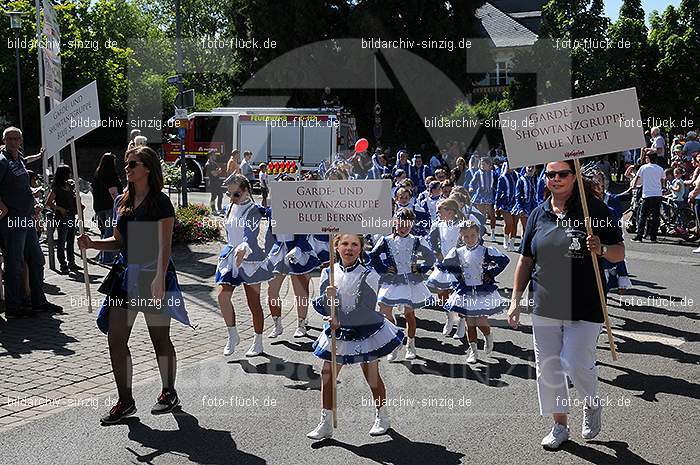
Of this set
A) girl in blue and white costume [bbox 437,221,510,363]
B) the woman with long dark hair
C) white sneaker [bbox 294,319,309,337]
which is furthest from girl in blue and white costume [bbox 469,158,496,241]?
girl in blue and white costume [bbox 437,221,510,363]

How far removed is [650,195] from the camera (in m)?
17.6

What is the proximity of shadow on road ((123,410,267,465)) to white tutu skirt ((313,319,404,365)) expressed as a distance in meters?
0.92

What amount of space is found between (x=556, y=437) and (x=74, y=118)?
5654 mm

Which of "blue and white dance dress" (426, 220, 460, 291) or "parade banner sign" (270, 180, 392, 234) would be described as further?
"blue and white dance dress" (426, 220, 460, 291)

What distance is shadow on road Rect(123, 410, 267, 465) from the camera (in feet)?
18.0

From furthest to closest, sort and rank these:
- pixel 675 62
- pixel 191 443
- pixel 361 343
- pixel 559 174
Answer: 1. pixel 675 62
2. pixel 361 343
3. pixel 559 174
4. pixel 191 443

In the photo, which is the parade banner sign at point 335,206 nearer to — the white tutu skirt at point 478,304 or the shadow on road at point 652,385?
the white tutu skirt at point 478,304

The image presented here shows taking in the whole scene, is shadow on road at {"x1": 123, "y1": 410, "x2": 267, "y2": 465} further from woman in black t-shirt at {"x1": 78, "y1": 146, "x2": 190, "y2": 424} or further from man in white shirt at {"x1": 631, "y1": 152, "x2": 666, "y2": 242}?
man in white shirt at {"x1": 631, "y1": 152, "x2": 666, "y2": 242}

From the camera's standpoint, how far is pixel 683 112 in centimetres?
3516

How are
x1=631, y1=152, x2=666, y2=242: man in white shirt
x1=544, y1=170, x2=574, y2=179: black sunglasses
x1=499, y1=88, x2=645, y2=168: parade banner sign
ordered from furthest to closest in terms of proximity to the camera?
x1=631, y1=152, x2=666, y2=242: man in white shirt
x1=499, y1=88, x2=645, y2=168: parade banner sign
x1=544, y1=170, x2=574, y2=179: black sunglasses

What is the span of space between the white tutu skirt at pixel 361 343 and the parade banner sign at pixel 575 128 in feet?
5.32

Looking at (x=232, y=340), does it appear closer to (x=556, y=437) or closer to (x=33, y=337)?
(x=33, y=337)

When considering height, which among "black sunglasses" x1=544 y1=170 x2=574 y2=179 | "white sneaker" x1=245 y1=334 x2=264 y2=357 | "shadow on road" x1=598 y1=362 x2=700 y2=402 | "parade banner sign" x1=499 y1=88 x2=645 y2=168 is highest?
"parade banner sign" x1=499 y1=88 x2=645 y2=168

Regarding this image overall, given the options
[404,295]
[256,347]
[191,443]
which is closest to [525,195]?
[404,295]
